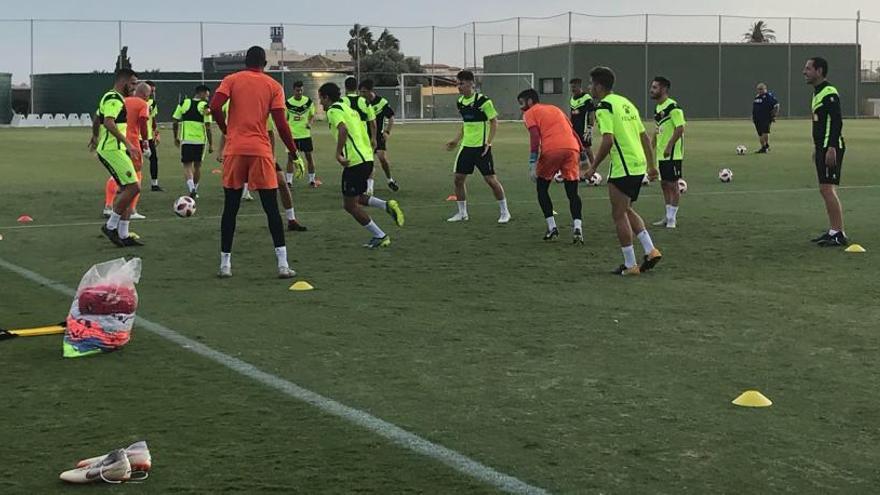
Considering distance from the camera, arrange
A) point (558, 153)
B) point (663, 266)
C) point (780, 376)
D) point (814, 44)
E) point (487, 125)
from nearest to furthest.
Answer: point (780, 376) < point (663, 266) < point (558, 153) < point (487, 125) < point (814, 44)

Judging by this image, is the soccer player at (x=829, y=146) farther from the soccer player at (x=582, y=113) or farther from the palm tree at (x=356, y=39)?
the palm tree at (x=356, y=39)

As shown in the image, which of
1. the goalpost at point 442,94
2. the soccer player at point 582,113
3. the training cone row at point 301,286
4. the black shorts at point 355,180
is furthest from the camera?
the goalpost at point 442,94

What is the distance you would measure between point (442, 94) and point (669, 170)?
58.7m

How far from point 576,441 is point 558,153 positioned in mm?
8169

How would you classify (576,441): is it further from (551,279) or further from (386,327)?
(551,279)

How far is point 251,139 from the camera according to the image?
10.1 metres

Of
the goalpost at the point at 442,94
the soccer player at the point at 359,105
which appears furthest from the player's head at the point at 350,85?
the goalpost at the point at 442,94

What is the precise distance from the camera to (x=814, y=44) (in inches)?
2901

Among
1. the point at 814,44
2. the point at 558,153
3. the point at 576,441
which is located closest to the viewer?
the point at 576,441

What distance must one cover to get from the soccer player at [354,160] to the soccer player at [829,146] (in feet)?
16.1

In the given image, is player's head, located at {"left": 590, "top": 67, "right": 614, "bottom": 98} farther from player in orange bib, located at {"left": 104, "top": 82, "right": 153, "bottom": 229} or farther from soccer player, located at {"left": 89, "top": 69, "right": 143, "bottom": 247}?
player in orange bib, located at {"left": 104, "top": 82, "right": 153, "bottom": 229}

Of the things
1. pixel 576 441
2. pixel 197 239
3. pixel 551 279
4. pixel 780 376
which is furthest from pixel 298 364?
pixel 197 239

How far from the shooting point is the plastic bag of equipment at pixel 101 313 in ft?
22.7

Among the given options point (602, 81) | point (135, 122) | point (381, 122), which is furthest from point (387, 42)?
point (602, 81)
